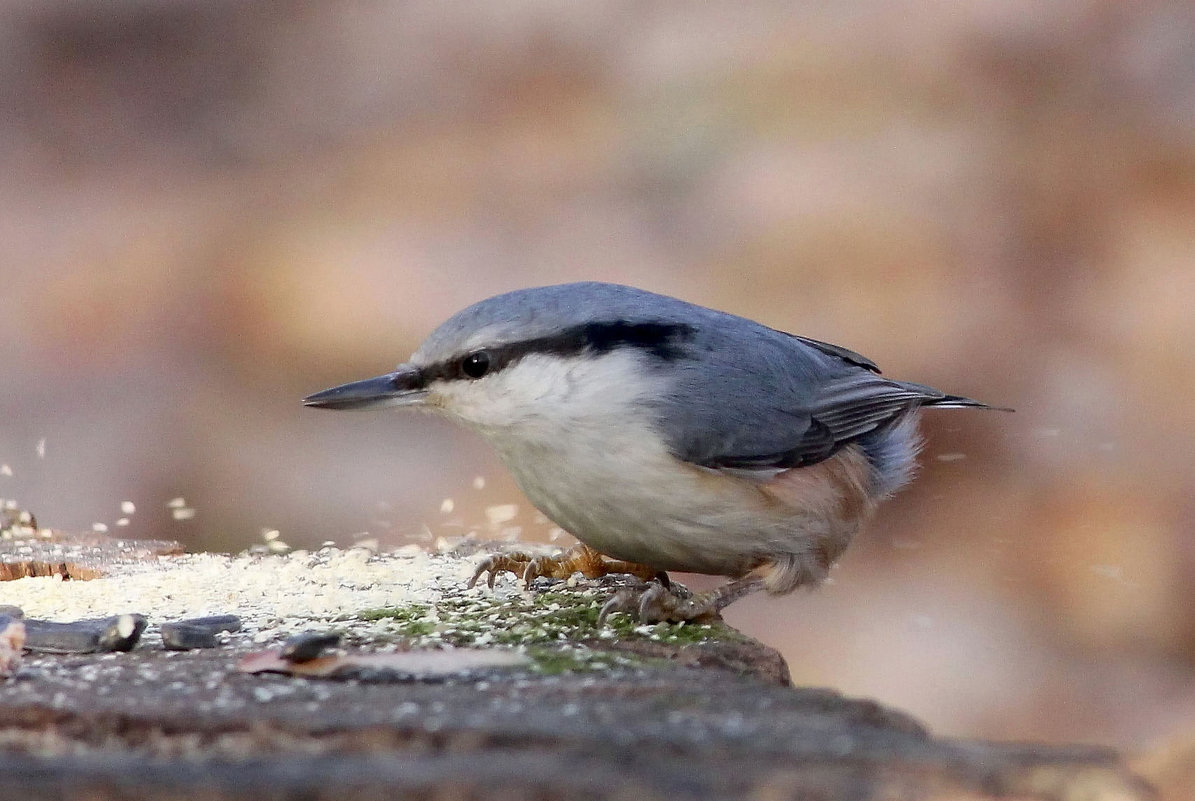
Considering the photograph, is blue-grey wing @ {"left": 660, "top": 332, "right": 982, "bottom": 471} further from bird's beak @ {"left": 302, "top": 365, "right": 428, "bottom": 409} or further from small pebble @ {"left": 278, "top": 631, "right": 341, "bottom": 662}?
small pebble @ {"left": 278, "top": 631, "right": 341, "bottom": 662}

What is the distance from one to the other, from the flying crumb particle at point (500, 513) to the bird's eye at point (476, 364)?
6.30 feet

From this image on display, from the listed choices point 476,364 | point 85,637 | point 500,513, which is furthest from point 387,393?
point 500,513

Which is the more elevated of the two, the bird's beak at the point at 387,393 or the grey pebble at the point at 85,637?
the bird's beak at the point at 387,393

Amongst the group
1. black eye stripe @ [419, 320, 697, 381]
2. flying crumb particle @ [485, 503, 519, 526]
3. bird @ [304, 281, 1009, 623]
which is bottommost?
flying crumb particle @ [485, 503, 519, 526]

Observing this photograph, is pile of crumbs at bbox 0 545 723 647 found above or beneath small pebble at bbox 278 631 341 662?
beneath

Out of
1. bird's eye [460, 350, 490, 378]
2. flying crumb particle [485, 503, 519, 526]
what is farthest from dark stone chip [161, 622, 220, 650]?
flying crumb particle [485, 503, 519, 526]

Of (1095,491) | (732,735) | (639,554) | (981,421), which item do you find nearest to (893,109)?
(981,421)

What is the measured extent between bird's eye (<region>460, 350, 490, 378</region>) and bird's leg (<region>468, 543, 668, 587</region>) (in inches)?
11.3

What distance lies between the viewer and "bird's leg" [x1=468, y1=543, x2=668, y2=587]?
6.64 feet

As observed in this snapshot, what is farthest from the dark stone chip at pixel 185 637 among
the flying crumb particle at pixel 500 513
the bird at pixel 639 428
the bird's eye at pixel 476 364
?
the flying crumb particle at pixel 500 513

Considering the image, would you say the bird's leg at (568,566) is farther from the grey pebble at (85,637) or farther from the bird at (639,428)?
the grey pebble at (85,637)

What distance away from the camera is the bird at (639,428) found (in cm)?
183

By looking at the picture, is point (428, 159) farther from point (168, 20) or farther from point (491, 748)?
point (491, 748)

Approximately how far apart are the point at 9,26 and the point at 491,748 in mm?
5334
